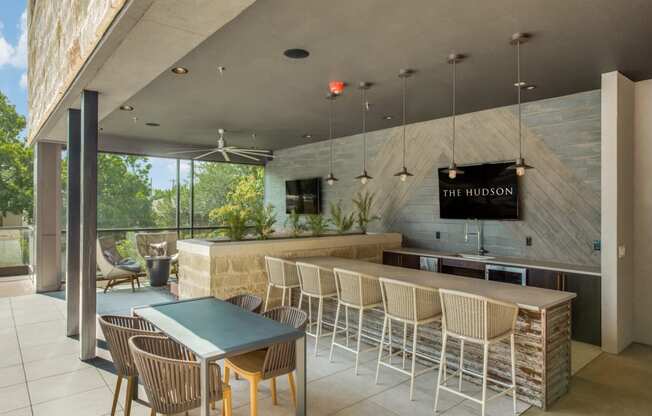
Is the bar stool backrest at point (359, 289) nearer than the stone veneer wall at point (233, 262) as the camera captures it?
Yes

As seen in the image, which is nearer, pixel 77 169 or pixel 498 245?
pixel 77 169

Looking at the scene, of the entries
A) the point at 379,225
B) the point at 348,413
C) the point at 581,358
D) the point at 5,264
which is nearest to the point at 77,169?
the point at 348,413

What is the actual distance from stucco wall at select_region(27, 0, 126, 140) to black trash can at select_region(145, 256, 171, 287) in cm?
284

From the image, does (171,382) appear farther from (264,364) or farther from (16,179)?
(16,179)

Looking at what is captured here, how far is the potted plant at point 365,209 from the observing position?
20.9ft

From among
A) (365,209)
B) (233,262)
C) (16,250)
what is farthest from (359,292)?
(16,250)

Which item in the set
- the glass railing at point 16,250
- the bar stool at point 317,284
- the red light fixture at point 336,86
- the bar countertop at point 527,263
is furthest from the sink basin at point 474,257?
the glass railing at point 16,250

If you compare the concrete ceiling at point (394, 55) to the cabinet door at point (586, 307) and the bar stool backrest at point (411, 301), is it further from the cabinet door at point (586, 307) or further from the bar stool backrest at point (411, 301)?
the cabinet door at point (586, 307)

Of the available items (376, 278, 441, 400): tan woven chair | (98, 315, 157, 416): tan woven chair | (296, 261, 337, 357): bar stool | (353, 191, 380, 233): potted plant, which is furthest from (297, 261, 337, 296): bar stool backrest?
(353, 191, 380, 233): potted plant

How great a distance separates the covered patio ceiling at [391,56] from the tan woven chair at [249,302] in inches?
→ 86.9

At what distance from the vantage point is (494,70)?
388cm

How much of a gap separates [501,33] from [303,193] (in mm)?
5861

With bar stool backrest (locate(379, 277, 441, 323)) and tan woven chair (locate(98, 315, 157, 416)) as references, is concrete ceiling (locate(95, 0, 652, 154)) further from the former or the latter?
tan woven chair (locate(98, 315, 157, 416))

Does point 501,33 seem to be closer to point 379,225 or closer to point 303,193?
point 379,225
